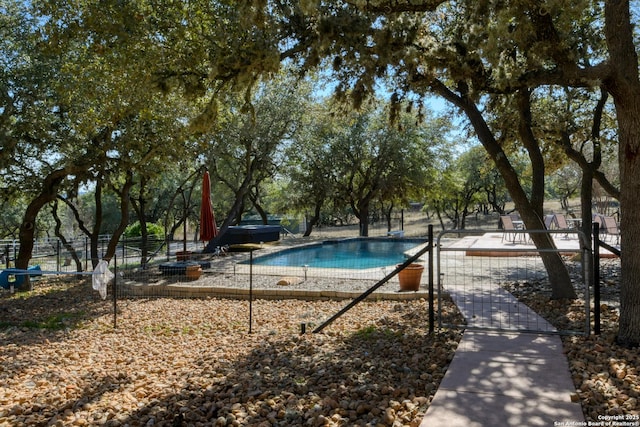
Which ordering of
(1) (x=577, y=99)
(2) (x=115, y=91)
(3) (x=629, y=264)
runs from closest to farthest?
(3) (x=629, y=264)
(2) (x=115, y=91)
(1) (x=577, y=99)

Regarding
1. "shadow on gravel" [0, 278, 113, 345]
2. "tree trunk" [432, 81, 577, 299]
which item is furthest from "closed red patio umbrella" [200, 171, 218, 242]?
"tree trunk" [432, 81, 577, 299]

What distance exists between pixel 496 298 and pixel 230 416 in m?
4.88

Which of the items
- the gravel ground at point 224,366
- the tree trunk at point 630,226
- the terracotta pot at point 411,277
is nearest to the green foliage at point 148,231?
the gravel ground at point 224,366

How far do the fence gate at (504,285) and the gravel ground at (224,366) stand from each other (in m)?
0.54

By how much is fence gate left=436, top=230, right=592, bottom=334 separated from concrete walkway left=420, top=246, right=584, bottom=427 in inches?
7.0

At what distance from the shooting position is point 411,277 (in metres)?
8.16

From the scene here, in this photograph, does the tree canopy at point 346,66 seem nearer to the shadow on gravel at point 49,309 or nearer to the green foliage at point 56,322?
the shadow on gravel at point 49,309

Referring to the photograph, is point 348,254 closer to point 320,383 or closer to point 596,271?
point 596,271

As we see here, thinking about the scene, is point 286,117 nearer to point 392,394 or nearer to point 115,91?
point 115,91

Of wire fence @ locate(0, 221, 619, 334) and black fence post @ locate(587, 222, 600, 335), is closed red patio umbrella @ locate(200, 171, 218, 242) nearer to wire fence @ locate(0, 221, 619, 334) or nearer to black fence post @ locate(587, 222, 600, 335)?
wire fence @ locate(0, 221, 619, 334)

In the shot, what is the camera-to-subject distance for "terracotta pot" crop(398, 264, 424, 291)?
810cm

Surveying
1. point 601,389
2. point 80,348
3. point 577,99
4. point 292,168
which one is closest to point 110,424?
point 80,348

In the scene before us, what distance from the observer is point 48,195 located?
11.1 meters

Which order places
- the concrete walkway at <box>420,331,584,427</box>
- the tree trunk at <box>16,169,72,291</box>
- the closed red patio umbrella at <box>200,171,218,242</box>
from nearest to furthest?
the concrete walkway at <box>420,331,584,427</box> < the tree trunk at <box>16,169,72,291</box> < the closed red patio umbrella at <box>200,171,218,242</box>
